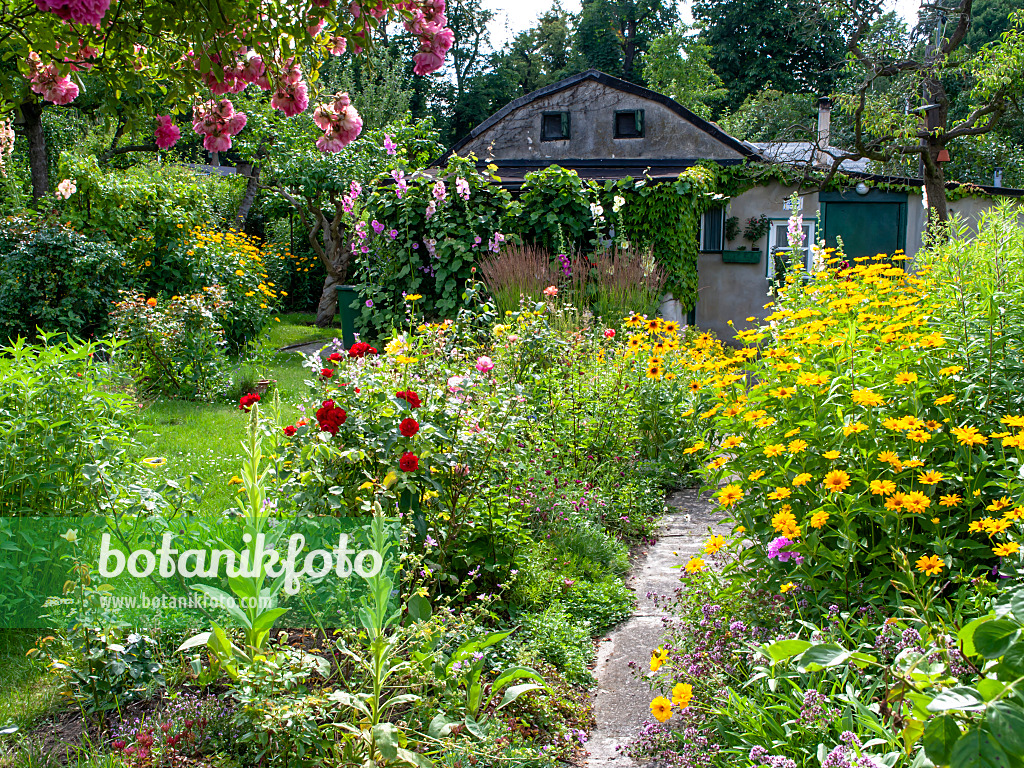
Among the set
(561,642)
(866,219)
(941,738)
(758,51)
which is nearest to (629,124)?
(866,219)

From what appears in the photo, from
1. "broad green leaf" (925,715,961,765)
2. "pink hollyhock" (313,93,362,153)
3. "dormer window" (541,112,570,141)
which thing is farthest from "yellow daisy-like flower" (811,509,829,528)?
"dormer window" (541,112,570,141)

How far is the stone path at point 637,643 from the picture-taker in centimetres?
244

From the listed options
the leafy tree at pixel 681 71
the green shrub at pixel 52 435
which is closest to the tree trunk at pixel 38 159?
the green shrub at pixel 52 435

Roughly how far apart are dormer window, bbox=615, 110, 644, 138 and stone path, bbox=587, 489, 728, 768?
1188 cm

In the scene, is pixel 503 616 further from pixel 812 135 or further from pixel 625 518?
pixel 812 135

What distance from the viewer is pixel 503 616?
120 inches

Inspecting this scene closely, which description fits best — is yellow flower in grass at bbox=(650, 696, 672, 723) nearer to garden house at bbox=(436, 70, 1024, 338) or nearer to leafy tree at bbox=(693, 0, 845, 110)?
garden house at bbox=(436, 70, 1024, 338)

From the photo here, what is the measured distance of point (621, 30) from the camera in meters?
37.2

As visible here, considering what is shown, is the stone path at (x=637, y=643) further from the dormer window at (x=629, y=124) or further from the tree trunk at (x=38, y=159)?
the tree trunk at (x=38, y=159)

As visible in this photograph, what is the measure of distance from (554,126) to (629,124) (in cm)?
151

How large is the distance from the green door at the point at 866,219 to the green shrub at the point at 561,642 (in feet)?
44.6

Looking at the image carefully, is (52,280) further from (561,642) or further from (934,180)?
(934,180)

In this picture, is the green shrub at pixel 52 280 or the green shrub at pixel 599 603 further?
the green shrub at pixel 52 280

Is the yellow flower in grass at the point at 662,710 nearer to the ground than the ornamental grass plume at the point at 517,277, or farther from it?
nearer to the ground
